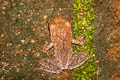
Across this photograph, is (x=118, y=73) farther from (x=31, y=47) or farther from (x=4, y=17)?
(x=4, y=17)

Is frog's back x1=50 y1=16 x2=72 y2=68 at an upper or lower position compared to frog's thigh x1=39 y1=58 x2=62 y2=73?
upper

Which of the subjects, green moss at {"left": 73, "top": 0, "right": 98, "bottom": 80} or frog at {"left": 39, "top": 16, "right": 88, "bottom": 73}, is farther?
green moss at {"left": 73, "top": 0, "right": 98, "bottom": 80}

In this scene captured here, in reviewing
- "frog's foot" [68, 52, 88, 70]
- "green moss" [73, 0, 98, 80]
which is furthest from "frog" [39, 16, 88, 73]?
"green moss" [73, 0, 98, 80]

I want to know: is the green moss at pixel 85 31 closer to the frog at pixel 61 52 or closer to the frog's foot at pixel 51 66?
the frog at pixel 61 52

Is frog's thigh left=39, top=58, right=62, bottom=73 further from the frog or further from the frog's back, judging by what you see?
the frog's back

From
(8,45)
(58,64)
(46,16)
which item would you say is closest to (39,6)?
(46,16)

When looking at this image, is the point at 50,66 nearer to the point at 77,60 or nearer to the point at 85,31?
the point at 77,60

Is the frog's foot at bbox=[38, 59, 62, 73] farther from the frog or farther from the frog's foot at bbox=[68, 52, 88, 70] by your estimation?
the frog's foot at bbox=[68, 52, 88, 70]
